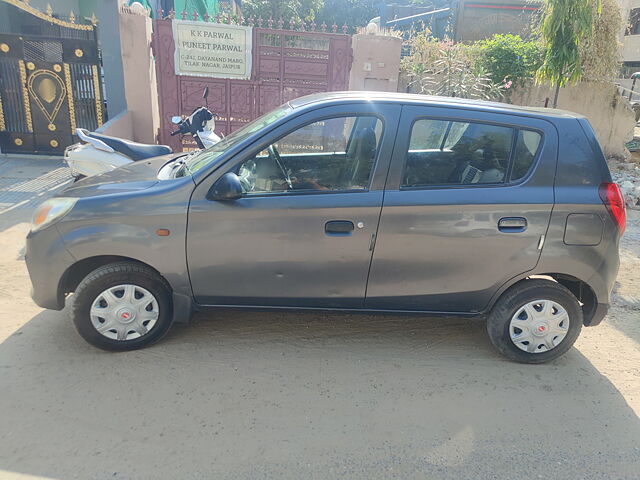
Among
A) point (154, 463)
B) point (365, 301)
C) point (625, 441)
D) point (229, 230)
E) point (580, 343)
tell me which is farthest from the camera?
point (580, 343)

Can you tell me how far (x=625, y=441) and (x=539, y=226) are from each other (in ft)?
4.43

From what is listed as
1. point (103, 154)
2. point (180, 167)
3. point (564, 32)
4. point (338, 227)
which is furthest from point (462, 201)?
point (564, 32)

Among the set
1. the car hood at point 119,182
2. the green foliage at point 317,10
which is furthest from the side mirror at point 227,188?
the green foliage at point 317,10

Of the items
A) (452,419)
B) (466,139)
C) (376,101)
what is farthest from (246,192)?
(452,419)

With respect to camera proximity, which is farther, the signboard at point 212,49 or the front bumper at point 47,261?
the signboard at point 212,49

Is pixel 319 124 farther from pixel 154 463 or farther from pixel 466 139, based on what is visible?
pixel 154 463

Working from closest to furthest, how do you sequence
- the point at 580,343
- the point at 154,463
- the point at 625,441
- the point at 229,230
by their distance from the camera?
the point at 154,463 → the point at 625,441 → the point at 229,230 → the point at 580,343

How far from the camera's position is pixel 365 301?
3.39 meters

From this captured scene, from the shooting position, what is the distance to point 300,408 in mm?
2932

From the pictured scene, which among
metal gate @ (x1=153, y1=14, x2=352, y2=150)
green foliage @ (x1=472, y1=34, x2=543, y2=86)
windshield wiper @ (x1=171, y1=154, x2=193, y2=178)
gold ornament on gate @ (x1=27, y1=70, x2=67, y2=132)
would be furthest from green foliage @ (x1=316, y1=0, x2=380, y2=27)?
windshield wiper @ (x1=171, y1=154, x2=193, y2=178)

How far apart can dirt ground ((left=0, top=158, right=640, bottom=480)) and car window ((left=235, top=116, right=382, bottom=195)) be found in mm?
1182

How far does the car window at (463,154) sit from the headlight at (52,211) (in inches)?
90.2

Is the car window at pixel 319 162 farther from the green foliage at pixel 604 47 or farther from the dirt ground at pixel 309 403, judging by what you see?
the green foliage at pixel 604 47

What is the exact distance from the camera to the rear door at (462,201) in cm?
321
